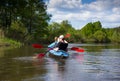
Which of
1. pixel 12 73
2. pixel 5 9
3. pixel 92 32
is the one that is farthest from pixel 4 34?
pixel 92 32

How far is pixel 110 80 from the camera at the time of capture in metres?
12.3

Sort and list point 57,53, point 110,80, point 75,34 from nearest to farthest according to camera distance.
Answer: point 110,80, point 57,53, point 75,34

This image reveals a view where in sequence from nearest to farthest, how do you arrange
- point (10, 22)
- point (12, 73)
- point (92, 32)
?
1. point (12, 73)
2. point (10, 22)
3. point (92, 32)

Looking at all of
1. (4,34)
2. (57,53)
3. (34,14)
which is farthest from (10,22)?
(57,53)

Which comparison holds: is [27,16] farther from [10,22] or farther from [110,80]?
[110,80]

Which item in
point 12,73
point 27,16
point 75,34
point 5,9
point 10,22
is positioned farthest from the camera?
point 75,34

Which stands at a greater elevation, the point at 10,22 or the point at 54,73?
the point at 10,22

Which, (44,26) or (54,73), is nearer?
(54,73)

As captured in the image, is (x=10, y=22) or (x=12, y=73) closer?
(x=12, y=73)

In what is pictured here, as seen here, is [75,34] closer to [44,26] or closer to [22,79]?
[44,26]

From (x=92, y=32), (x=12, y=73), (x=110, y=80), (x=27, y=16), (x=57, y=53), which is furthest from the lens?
(x=92, y=32)

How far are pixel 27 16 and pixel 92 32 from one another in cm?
5692

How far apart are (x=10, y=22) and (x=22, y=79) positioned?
41.0 metres

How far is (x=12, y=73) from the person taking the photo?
14320mm
